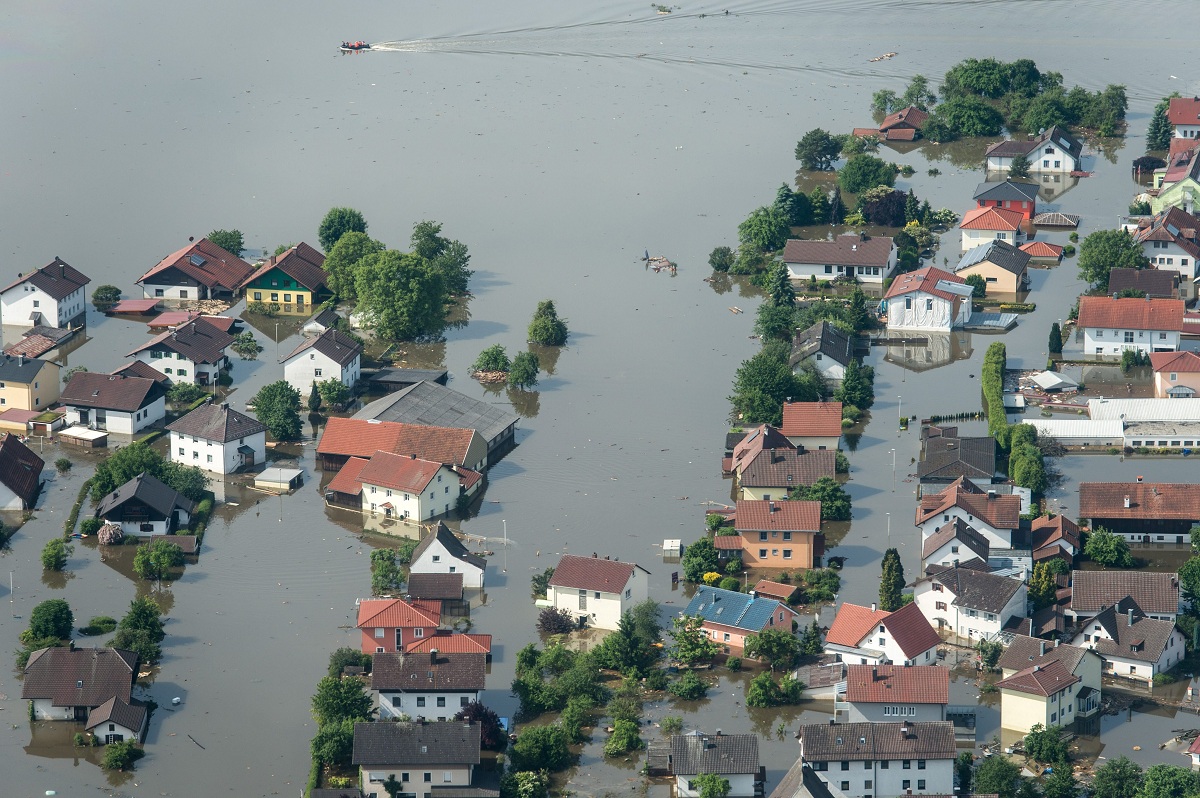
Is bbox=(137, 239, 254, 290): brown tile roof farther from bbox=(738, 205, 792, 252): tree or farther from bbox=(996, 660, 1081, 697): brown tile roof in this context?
bbox=(996, 660, 1081, 697): brown tile roof

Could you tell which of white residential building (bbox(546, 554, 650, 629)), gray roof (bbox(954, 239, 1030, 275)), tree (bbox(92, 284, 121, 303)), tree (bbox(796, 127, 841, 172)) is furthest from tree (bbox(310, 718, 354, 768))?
tree (bbox(796, 127, 841, 172))

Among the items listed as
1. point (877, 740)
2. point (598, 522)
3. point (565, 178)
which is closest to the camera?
point (877, 740)

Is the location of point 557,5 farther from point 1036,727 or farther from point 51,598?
point 1036,727

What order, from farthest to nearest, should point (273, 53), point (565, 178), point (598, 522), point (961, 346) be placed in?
point (273, 53)
point (565, 178)
point (961, 346)
point (598, 522)

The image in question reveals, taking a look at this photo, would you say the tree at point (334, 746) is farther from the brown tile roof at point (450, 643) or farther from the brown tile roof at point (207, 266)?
the brown tile roof at point (207, 266)

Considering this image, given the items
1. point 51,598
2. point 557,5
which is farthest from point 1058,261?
point 557,5

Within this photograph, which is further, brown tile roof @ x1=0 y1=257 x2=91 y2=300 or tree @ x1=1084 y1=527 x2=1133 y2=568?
brown tile roof @ x1=0 y1=257 x2=91 y2=300

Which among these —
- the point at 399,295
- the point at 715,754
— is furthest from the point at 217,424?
the point at 715,754
